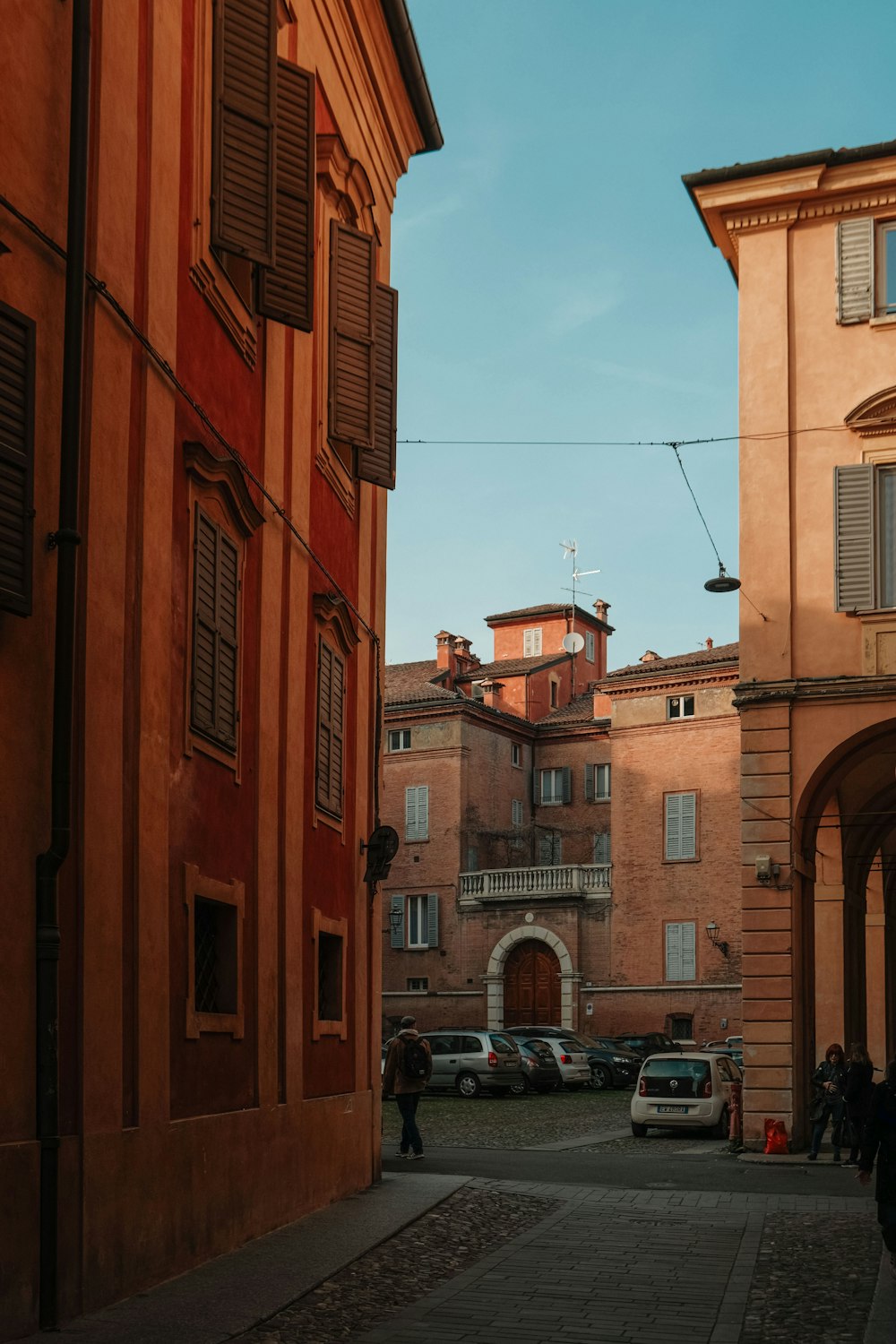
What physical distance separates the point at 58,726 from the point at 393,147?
39.1 feet

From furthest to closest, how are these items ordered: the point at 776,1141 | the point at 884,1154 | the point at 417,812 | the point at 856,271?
the point at 417,812, the point at 856,271, the point at 776,1141, the point at 884,1154

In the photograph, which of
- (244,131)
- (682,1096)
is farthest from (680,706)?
(244,131)

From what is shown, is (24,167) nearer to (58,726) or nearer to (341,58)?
(58,726)

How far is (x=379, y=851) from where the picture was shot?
1723 cm

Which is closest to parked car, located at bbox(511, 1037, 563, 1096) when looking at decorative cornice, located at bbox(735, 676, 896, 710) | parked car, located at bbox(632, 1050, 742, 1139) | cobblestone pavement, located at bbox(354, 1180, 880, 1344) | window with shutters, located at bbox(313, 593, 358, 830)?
parked car, located at bbox(632, 1050, 742, 1139)

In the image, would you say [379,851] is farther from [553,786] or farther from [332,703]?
[553,786]

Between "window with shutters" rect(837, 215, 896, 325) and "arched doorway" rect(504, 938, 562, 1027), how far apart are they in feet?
114

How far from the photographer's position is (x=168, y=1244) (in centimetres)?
1019

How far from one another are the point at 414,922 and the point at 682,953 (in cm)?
1003

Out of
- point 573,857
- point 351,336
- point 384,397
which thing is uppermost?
point 351,336

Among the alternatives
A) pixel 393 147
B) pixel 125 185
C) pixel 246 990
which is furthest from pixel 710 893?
pixel 125 185

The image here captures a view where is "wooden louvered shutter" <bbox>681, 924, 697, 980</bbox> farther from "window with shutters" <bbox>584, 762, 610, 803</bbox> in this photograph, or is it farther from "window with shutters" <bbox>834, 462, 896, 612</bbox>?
"window with shutters" <bbox>834, 462, 896, 612</bbox>

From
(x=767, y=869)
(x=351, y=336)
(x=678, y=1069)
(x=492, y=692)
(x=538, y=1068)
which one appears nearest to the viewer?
(x=351, y=336)

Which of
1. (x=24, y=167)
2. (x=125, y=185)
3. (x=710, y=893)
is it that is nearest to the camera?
(x=24, y=167)
